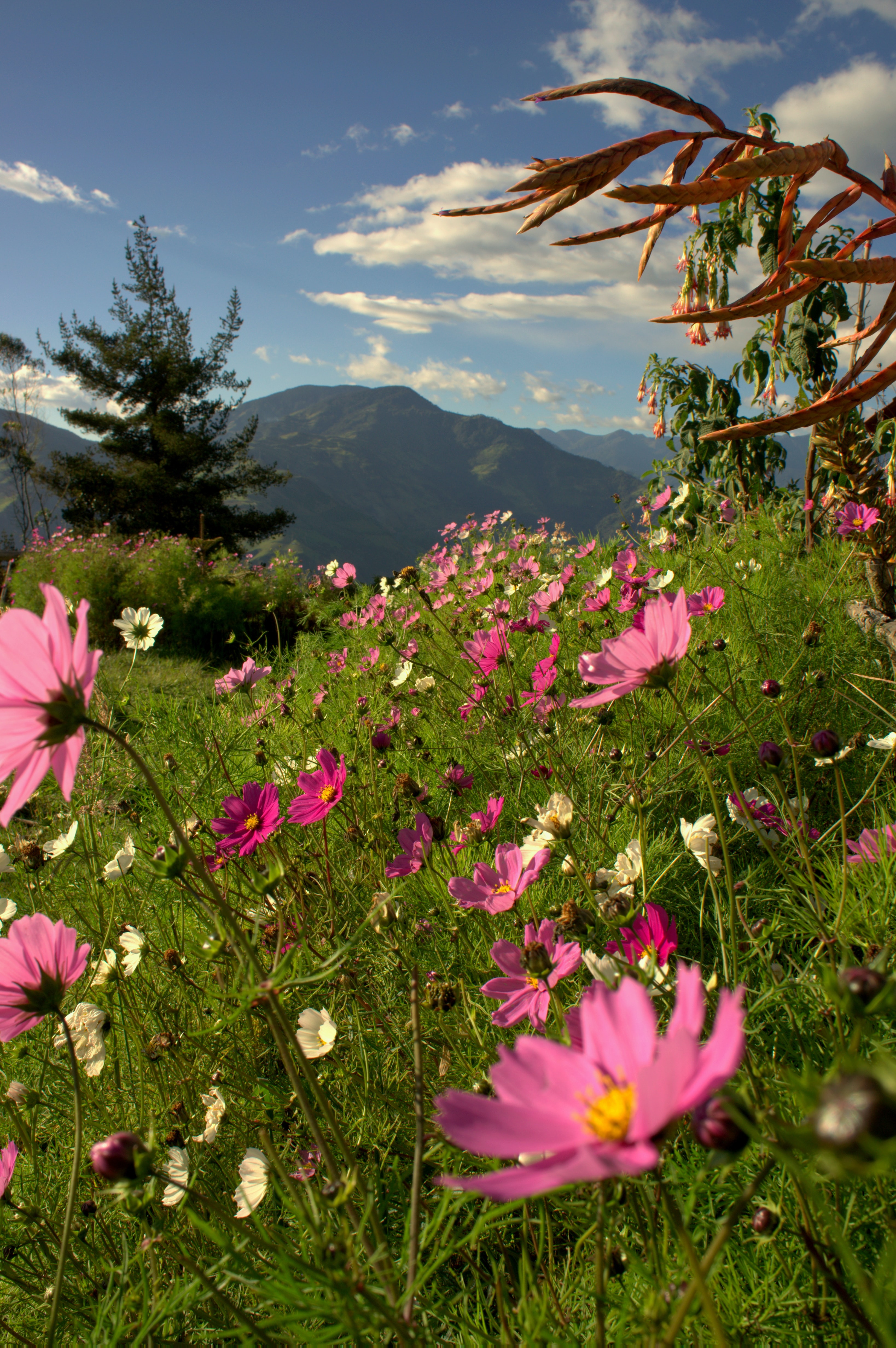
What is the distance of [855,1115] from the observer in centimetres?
20

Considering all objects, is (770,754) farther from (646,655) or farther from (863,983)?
(863,983)

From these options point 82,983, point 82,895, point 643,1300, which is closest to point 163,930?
point 82,983

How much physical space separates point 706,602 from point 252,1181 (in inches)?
46.2

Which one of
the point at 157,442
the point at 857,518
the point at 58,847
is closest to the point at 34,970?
the point at 58,847

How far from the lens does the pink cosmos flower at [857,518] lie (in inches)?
51.3

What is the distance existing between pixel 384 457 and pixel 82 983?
154m

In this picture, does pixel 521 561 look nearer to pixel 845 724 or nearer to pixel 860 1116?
pixel 845 724

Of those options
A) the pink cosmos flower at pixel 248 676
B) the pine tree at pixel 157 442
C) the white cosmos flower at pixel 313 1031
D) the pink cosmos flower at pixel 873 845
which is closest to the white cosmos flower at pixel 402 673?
the pink cosmos flower at pixel 248 676

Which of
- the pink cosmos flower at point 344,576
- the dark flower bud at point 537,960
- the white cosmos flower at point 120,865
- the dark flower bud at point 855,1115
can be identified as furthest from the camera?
the pink cosmos flower at point 344,576

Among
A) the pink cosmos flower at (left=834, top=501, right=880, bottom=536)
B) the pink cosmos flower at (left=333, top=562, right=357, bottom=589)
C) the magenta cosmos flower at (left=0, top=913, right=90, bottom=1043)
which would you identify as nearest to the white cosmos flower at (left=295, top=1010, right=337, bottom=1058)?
the magenta cosmos flower at (left=0, top=913, right=90, bottom=1043)

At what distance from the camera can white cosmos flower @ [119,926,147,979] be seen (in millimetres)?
1036

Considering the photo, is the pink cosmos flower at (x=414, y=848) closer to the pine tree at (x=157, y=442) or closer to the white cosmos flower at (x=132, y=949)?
the white cosmos flower at (x=132, y=949)

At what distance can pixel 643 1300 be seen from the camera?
1.73ft

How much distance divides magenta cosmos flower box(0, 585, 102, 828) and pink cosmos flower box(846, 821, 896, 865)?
32.5 inches
